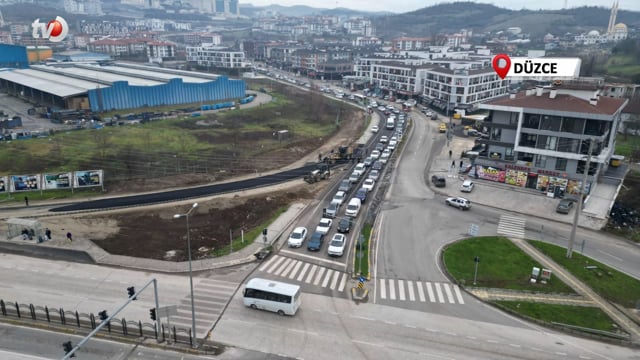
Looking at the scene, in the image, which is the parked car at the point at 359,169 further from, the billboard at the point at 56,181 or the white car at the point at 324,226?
the billboard at the point at 56,181

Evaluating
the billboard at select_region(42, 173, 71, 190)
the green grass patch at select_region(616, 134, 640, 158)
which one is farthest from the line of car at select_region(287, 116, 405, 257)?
the green grass patch at select_region(616, 134, 640, 158)

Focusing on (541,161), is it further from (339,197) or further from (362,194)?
(339,197)

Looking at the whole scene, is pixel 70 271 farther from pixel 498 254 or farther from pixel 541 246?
pixel 541 246

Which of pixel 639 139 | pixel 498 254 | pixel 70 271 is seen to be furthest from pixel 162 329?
pixel 639 139

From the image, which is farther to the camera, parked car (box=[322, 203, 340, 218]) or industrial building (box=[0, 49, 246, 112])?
industrial building (box=[0, 49, 246, 112])

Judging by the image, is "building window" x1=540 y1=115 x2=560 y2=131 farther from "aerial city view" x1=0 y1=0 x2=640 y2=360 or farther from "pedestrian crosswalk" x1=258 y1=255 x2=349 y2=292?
"pedestrian crosswalk" x1=258 y1=255 x2=349 y2=292

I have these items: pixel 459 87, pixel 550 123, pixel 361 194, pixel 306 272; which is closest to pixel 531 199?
pixel 550 123

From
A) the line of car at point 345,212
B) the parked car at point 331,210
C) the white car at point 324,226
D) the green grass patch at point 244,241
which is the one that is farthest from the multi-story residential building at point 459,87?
the green grass patch at point 244,241
